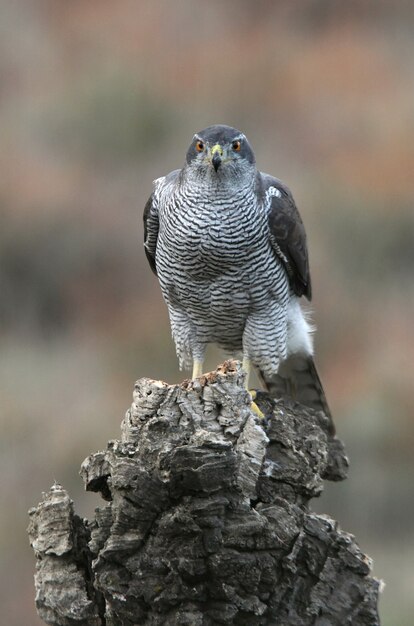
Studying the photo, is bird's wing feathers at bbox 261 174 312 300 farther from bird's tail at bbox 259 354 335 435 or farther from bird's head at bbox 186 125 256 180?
bird's tail at bbox 259 354 335 435

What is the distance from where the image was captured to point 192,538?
4578 mm

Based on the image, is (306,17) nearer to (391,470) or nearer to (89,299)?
(89,299)

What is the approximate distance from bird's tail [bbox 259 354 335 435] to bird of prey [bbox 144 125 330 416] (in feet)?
0.72

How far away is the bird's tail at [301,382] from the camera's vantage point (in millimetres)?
7730

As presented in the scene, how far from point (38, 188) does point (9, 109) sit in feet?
9.63

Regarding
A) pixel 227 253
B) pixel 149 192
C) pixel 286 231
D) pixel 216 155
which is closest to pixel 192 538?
pixel 227 253

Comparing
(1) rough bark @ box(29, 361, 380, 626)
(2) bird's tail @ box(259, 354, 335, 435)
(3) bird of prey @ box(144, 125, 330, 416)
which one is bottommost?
(1) rough bark @ box(29, 361, 380, 626)

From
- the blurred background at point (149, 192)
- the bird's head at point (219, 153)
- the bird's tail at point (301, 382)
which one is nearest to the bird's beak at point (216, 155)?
the bird's head at point (219, 153)

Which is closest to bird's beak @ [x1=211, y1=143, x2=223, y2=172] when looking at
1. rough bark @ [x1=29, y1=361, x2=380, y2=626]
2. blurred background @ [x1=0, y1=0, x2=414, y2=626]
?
rough bark @ [x1=29, y1=361, x2=380, y2=626]

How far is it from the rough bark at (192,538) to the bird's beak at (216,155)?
165cm

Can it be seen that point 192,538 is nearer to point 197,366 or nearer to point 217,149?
point 217,149

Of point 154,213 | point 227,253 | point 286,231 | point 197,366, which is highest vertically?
point 154,213

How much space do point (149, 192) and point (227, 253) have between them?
9.21 meters

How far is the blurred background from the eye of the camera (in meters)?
11.6
